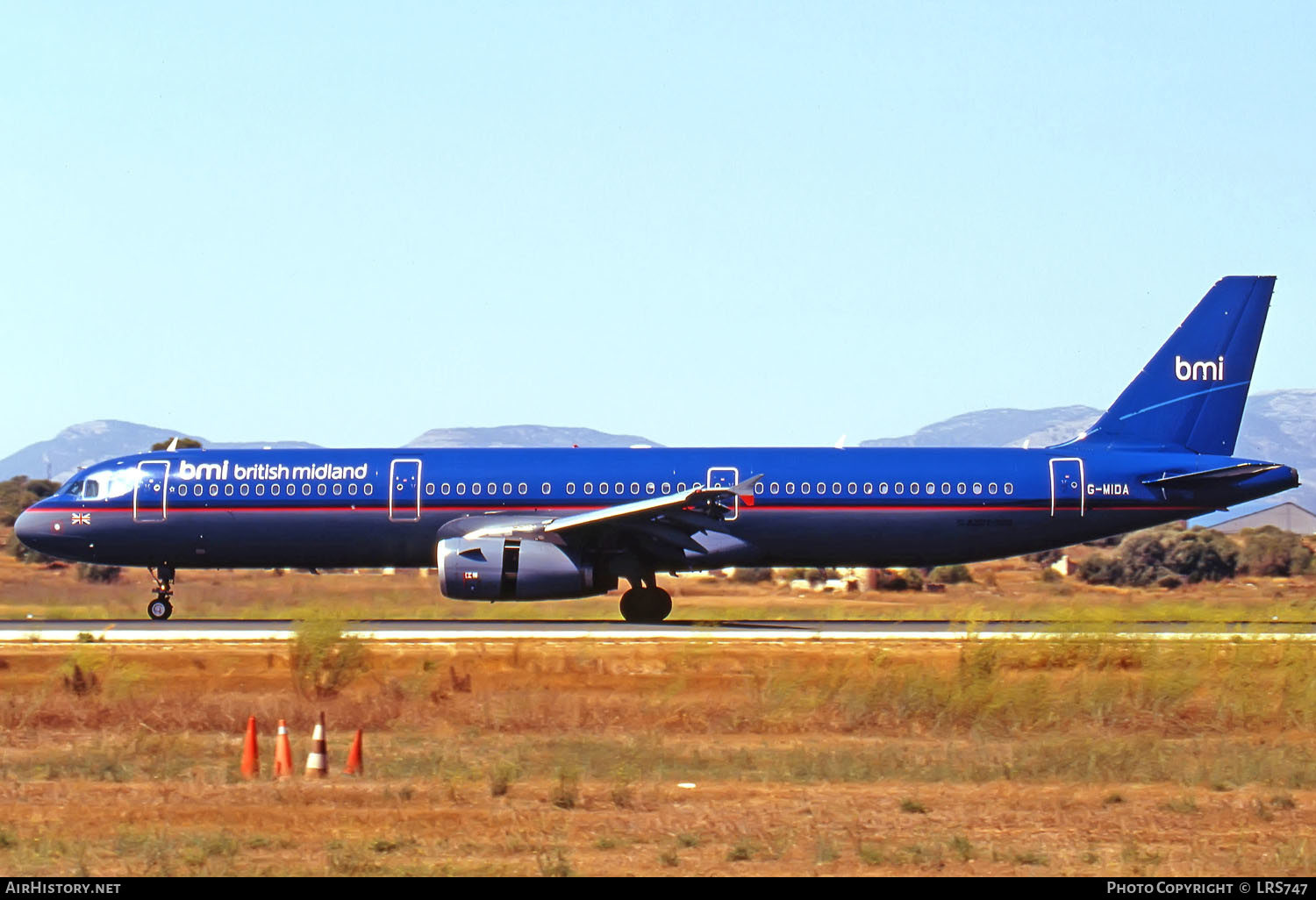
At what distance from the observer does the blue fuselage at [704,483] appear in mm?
30844

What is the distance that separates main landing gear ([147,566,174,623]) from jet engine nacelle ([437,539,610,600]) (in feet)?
21.5

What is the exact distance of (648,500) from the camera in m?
29.9

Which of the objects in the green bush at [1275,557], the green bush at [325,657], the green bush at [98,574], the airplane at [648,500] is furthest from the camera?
the green bush at [1275,557]

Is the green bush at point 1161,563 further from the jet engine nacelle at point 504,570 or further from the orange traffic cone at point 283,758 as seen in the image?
the orange traffic cone at point 283,758

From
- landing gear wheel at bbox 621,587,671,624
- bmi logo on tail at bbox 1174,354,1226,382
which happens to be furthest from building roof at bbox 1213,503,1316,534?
landing gear wheel at bbox 621,587,671,624

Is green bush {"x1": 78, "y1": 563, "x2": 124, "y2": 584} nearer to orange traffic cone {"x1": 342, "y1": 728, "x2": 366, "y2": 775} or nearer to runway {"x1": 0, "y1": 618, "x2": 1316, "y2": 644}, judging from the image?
runway {"x1": 0, "y1": 618, "x2": 1316, "y2": 644}

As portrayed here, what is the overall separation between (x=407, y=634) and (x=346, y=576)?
16.8 m

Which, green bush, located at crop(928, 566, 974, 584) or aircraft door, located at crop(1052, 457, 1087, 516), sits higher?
aircraft door, located at crop(1052, 457, 1087, 516)

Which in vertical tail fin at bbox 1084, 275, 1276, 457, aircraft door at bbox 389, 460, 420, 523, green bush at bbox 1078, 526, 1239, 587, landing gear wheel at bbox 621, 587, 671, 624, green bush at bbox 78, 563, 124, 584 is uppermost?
vertical tail fin at bbox 1084, 275, 1276, 457

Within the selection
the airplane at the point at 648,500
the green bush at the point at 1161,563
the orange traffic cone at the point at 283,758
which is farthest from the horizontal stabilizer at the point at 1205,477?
the orange traffic cone at the point at 283,758

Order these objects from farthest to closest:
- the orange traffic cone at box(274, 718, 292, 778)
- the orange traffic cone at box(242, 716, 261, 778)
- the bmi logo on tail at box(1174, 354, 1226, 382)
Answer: the bmi logo on tail at box(1174, 354, 1226, 382), the orange traffic cone at box(242, 716, 261, 778), the orange traffic cone at box(274, 718, 292, 778)

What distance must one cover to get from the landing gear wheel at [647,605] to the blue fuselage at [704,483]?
33.7 inches

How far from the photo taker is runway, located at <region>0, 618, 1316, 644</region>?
23422 millimetres

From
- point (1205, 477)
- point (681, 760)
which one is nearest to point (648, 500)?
point (1205, 477)
